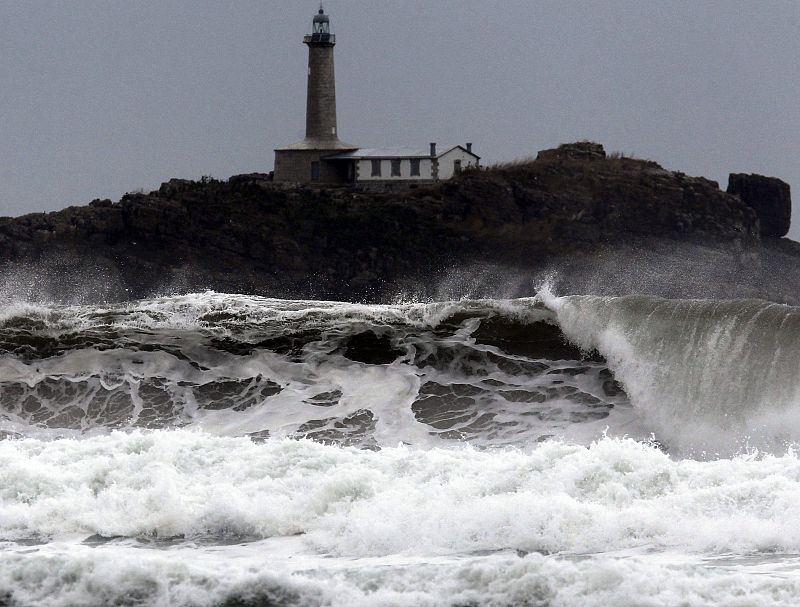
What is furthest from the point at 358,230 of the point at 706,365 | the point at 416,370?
the point at 706,365

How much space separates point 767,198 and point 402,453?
49.0 meters

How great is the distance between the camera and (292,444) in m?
12.8

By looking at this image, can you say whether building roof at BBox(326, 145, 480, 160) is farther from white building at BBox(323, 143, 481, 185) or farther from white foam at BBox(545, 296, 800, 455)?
white foam at BBox(545, 296, 800, 455)

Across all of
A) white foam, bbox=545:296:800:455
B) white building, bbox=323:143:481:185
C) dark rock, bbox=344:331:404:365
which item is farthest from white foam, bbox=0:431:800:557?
white building, bbox=323:143:481:185

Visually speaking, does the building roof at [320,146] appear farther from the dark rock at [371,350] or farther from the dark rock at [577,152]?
the dark rock at [371,350]

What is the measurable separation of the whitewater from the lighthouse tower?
4108cm

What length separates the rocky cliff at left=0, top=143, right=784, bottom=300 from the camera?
54281 millimetres

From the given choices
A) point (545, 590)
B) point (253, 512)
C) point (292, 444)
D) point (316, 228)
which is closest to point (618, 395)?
point (292, 444)

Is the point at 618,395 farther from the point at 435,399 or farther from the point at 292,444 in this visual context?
the point at 292,444

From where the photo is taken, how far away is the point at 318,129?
2431 inches

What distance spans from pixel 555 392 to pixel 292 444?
4559 mm

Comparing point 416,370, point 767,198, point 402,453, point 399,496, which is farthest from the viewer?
point 767,198

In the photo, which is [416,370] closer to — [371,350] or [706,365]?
[371,350]

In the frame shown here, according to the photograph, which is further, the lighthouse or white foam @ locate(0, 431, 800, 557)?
the lighthouse
